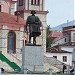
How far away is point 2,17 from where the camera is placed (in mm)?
61719

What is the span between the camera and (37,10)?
7050cm

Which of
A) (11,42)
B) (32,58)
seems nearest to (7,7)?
(11,42)

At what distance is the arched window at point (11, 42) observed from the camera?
60.7 metres

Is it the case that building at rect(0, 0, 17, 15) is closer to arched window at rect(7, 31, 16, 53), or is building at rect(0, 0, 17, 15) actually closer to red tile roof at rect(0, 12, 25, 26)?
red tile roof at rect(0, 12, 25, 26)

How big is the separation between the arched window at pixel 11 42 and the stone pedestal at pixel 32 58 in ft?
94.2

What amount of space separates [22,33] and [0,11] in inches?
303

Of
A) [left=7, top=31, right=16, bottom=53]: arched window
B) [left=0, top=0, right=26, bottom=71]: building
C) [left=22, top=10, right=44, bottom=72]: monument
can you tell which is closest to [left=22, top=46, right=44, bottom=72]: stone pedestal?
[left=22, top=10, right=44, bottom=72]: monument

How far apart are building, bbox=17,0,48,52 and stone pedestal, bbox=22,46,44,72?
37.9 m

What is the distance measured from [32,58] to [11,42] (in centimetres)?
2972

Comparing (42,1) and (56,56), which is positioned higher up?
(42,1)

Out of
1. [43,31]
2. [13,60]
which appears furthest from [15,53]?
[43,31]

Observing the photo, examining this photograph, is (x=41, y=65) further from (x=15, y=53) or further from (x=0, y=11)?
(x=0, y=11)

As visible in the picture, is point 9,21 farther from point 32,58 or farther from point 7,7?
point 32,58

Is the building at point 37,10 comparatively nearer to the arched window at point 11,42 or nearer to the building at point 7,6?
the building at point 7,6
